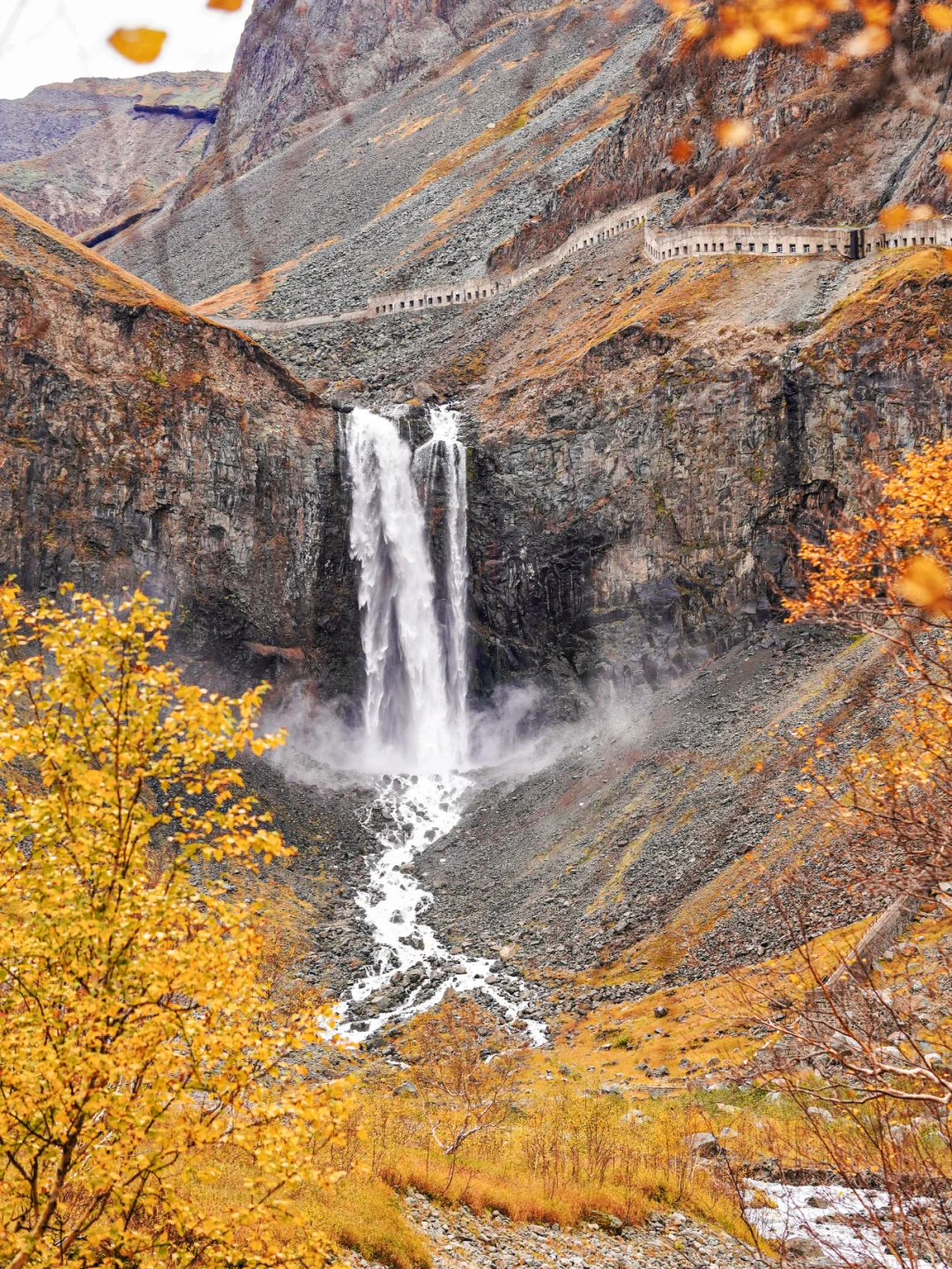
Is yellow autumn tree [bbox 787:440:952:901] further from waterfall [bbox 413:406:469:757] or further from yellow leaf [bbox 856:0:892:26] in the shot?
waterfall [bbox 413:406:469:757]

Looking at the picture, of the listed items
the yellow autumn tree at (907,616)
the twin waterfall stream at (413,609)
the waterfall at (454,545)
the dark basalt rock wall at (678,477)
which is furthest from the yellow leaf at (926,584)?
the waterfall at (454,545)

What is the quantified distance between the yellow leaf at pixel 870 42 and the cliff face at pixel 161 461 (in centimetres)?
5032

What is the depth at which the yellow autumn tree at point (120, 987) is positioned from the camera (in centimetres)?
661

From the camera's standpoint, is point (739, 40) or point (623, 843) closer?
point (739, 40)

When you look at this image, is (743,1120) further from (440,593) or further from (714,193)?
(714,193)

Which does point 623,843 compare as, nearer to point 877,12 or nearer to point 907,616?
point 907,616

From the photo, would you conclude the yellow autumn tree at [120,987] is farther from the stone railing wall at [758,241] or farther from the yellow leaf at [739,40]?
the stone railing wall at [758,241]

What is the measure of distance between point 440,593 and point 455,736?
32.2ft

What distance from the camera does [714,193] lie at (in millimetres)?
73000

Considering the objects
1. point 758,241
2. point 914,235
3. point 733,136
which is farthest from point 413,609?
point 733,136

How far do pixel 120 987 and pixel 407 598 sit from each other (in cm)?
5328

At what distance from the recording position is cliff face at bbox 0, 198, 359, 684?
51250 millimetres

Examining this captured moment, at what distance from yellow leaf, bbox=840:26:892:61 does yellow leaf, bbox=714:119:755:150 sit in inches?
2882

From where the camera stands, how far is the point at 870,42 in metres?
7.59
